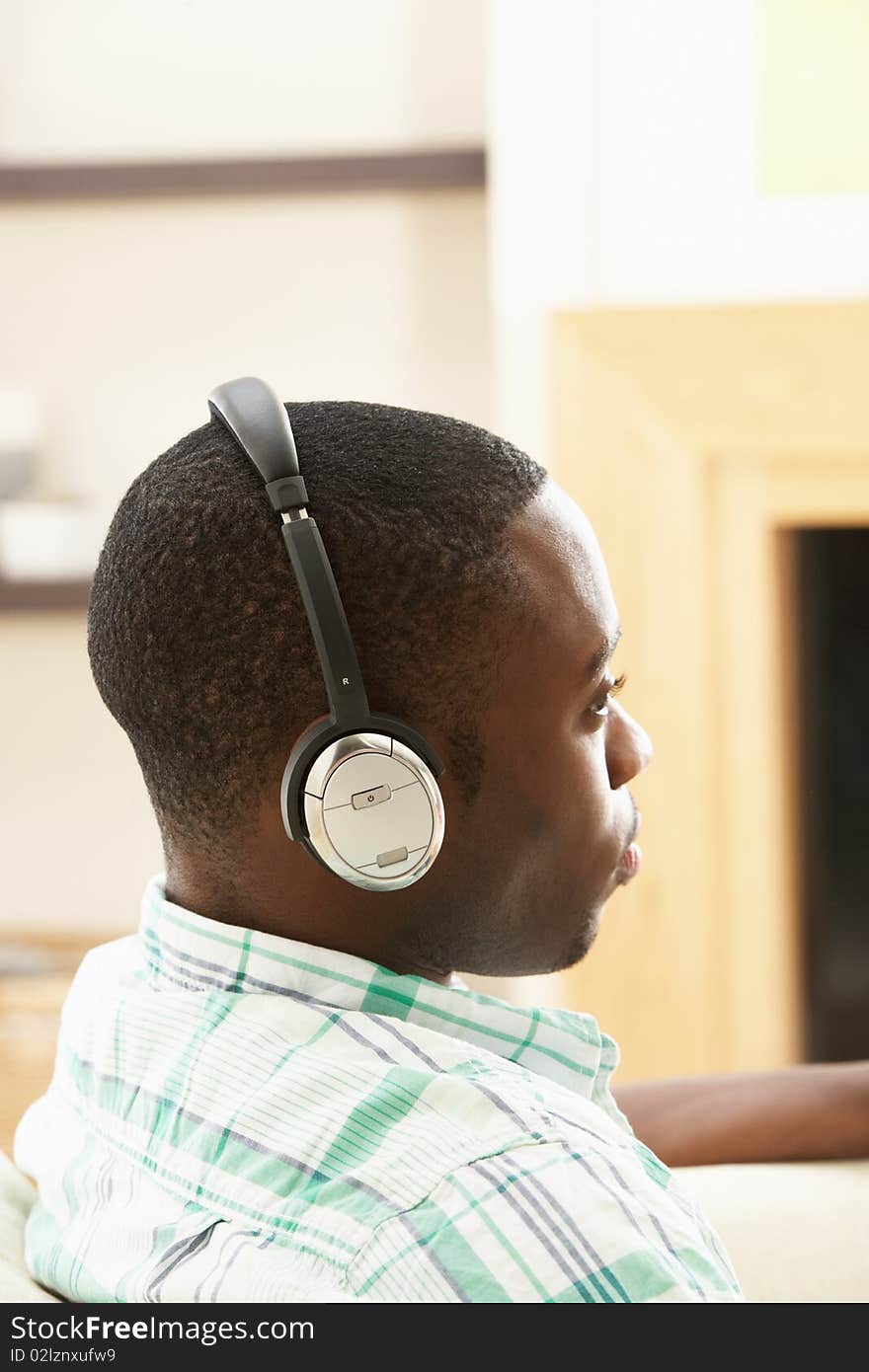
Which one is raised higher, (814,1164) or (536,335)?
(536,335)

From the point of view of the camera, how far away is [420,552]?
0.57 m

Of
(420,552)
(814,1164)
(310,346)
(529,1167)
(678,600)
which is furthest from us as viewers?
(310,346)

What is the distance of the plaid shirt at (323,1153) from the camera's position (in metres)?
0.46

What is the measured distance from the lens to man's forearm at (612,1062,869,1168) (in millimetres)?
826

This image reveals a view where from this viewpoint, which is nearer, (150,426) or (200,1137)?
(200,1137)

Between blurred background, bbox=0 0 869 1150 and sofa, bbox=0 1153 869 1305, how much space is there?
1178mm

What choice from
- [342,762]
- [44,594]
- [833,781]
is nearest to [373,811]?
[342,762]

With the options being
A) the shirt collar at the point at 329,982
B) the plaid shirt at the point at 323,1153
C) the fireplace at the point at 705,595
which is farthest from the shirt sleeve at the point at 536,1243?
the fireplace at the point at 705,595

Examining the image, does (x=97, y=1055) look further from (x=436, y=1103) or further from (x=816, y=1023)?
(x=816, y=1023)

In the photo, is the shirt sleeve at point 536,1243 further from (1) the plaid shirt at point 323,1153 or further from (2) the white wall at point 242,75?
(2) the white wall at point 242,75

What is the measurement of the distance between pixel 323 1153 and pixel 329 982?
0.30ft

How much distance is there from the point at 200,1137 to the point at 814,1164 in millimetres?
431

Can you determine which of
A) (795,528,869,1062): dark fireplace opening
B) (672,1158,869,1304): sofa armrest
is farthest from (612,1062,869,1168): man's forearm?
(795,528,869,1062): dark fireplace opening
